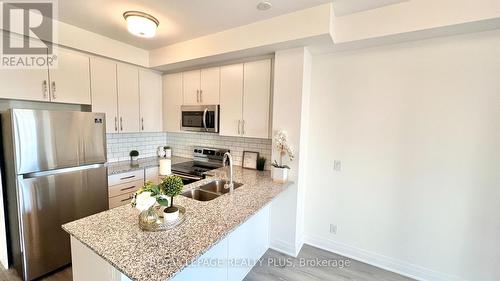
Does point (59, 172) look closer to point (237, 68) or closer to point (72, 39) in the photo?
point (72, 39)

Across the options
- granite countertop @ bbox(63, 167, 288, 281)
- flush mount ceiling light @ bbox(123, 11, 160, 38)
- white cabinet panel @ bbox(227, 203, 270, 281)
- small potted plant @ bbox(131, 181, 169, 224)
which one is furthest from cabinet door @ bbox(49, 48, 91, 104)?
white cabinet panel @ bbox(227, 203, 270, 281)

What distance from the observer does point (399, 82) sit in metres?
2.17

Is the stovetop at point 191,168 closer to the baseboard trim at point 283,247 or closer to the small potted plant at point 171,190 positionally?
the baseboard trim at point 283,247

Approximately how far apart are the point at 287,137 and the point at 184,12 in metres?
1.67

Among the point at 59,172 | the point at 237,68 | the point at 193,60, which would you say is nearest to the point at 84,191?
the point at 59,172

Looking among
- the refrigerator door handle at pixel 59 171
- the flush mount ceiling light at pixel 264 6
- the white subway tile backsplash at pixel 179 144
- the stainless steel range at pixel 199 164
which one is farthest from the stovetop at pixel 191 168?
the flush mount ceiling light at pixel 264 6

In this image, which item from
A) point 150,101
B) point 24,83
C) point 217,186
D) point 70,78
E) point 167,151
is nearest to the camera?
point 24,83

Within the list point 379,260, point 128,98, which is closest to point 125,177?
point 128,98

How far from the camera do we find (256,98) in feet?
8.82

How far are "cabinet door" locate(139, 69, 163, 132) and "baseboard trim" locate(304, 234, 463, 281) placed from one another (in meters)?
2.88

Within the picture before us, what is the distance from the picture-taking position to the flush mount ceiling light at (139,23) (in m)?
2.03

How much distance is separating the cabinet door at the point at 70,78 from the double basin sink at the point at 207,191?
193 centimetres

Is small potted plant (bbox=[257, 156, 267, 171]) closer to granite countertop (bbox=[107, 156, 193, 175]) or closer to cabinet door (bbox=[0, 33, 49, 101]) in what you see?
granite countertop (bbox=[107, 156, 193, 175])

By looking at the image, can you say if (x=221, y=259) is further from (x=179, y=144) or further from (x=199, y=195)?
(x=179, y=144)
